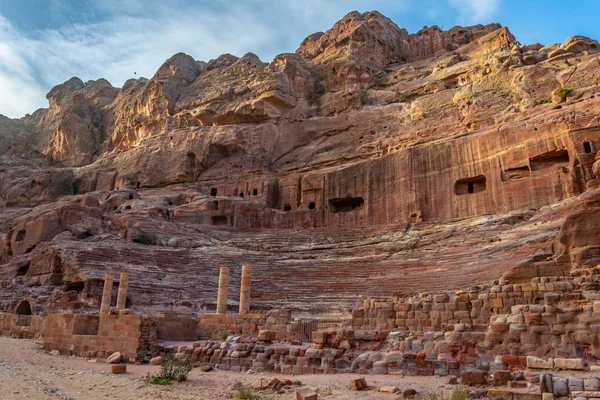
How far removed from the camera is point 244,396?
281 inches

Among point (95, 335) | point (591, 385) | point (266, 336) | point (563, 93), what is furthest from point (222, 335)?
point (563, 93)

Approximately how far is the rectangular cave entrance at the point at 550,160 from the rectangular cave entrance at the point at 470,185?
2.77 m

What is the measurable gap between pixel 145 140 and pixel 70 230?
18363 mm

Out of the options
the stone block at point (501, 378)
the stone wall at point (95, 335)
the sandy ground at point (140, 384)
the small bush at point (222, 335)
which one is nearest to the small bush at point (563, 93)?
the small bush at point (222, 335)

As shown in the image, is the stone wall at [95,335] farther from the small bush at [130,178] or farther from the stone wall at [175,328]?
the small bush at [130,178]

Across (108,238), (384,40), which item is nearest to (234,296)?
(108,238)

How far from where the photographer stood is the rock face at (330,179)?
71.1 ft

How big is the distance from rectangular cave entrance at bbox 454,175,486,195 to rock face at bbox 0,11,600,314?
0.58 ft

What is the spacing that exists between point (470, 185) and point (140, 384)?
22.6 meters

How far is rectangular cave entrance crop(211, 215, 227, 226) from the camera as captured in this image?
33.3 metres

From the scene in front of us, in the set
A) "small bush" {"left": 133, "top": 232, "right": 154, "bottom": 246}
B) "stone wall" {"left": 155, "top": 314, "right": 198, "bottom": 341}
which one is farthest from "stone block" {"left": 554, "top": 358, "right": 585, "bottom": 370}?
"small bush" {"left": 133, "top": 232, "right": 154, "bottom": 246}

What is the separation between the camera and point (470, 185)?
89.2 ft

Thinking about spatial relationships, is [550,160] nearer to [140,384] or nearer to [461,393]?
[461,393]

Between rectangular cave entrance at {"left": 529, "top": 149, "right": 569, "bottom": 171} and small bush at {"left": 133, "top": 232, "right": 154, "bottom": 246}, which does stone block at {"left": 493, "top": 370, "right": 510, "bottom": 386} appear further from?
small bush at {"left": 133, "top": 232, "right": 154, "bottom": 246}
